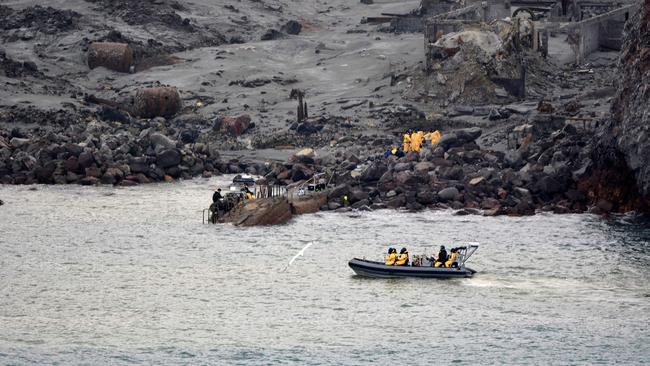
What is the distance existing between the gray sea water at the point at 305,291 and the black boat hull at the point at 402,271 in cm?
38

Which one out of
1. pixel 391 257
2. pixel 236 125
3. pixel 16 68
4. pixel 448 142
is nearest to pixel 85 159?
pixel 236 125

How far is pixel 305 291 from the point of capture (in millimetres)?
70750

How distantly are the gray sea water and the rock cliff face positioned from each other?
9.68 ft

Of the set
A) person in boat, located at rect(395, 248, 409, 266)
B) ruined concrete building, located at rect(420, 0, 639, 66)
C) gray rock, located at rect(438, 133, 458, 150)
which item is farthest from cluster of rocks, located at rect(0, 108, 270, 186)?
person in boat, located at rect(395, 248, 409, 266)

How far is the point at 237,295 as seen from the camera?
70188 millimetres

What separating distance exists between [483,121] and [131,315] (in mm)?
38015

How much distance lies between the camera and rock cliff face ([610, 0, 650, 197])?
83000mm

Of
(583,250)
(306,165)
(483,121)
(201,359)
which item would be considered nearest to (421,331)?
(201,359)

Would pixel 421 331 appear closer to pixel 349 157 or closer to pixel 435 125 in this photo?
pixel 349 157

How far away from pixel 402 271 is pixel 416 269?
63cm

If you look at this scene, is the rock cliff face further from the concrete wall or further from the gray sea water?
the concrete wall

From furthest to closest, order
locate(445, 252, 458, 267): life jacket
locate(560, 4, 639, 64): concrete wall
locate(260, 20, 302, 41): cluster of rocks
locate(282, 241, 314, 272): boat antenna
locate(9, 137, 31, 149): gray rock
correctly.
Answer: locate(260, 20, 302, 41): cluster of rocks → locate(560, 4, 639, 64): concrete wall → locate(9, 137, 31, 149): gray rock → locate(282, 241, 314, 272): boat antenna → locate(445, 252, 458, 267): life jacket

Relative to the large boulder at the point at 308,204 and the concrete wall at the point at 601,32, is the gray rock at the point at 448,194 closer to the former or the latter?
the large boulder at the point at 308,204

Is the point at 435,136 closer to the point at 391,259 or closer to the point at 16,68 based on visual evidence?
the point at 391,259
